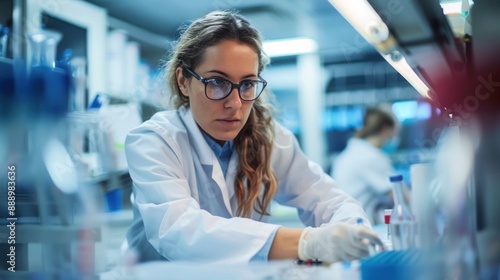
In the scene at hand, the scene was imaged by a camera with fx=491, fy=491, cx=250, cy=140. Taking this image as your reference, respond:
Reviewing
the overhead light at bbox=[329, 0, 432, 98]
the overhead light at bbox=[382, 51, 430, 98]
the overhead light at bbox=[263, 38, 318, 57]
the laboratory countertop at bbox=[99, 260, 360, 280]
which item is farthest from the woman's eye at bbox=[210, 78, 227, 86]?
the overhead light at bbox=[263, 38, 318, 57]

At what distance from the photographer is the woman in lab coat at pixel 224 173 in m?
1.04

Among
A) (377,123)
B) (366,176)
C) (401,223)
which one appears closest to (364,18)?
(401,223)

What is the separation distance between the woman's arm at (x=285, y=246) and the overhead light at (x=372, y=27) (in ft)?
1.88

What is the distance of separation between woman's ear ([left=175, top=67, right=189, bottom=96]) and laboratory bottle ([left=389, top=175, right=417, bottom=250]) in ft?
2.13

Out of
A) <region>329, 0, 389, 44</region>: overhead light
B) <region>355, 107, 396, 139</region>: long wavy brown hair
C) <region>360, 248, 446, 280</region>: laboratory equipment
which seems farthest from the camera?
<region>355, 107, 396, 139</region>: long wavy brown hair

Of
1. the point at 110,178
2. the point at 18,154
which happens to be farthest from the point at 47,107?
the point at 110,178

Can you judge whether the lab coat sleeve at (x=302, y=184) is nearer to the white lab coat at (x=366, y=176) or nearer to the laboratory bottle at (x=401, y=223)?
the laboratory bottle at (x=401, y=223)

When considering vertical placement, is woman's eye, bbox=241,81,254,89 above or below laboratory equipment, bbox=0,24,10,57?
below

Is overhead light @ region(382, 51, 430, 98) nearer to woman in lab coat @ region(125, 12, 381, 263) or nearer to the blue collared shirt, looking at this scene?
woman in lab coat @ region(125, 12, 381, 263)

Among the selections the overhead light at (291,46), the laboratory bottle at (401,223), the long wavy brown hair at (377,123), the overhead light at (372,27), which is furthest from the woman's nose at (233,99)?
the overhead light at (291,46)

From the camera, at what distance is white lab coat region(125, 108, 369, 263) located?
1.04m

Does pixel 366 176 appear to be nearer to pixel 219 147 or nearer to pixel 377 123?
pixel 377 123

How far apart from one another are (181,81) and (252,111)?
240 millimetres

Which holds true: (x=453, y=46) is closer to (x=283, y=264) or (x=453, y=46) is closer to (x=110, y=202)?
(x=283, y=264)
